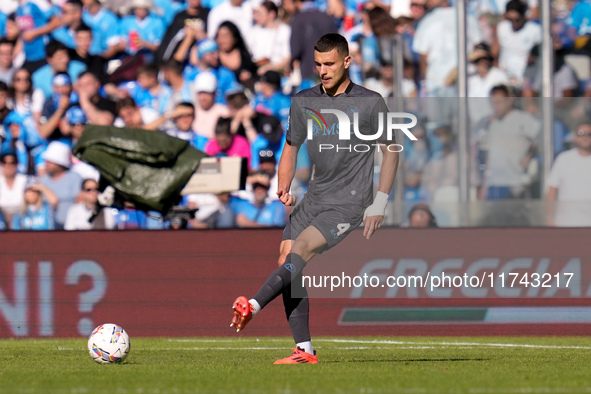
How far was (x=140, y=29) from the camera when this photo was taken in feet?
49.6

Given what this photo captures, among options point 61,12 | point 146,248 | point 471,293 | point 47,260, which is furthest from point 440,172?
point 61,12

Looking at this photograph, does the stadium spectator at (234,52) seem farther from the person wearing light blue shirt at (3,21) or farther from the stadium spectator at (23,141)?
the person wearing light blue shirt at (3,21)

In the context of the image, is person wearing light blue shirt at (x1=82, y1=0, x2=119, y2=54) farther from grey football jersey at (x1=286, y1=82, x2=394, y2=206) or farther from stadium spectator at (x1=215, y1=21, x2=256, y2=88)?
grey football jersey at (x1=286, y1=82, x2=394, y2=206)

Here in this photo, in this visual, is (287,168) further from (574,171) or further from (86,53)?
(86,53)

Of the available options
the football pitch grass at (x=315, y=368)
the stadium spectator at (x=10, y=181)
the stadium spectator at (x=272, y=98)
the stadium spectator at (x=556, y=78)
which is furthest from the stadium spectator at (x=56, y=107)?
the stadium spectator at (x=556, y=78)

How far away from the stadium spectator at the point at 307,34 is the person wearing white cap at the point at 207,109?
3.79 feet

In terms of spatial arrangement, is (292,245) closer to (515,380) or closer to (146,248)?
(515,380)

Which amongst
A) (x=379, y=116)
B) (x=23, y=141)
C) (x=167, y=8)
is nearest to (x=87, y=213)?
(x=23, y=141)

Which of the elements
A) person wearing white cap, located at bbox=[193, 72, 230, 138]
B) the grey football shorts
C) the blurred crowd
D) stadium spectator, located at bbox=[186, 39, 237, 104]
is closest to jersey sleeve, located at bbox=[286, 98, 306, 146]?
the grey football shorts

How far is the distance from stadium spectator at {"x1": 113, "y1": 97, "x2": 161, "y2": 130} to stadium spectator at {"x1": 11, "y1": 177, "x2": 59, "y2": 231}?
1.80 meters

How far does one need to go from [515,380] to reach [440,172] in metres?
4.94

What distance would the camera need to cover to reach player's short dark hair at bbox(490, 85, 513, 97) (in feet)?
36.2

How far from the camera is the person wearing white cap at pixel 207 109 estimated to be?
44.5ft

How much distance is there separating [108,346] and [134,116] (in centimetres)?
712
